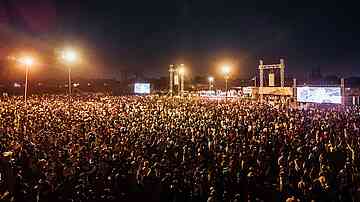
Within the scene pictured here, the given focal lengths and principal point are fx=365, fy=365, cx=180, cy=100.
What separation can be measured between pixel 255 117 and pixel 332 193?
48.4 feet

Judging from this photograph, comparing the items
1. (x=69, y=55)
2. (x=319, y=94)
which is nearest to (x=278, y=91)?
(x=319, y=94)

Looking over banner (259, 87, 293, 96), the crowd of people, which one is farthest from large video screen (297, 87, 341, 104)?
the crowd of people

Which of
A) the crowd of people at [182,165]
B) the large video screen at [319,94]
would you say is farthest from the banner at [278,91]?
the crowd of people at [182,165]

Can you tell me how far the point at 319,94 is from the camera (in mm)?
31344

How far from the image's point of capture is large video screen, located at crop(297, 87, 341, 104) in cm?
2941

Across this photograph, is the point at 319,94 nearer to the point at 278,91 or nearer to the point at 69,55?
the point at 278,91

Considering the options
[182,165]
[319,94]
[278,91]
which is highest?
[278,91]

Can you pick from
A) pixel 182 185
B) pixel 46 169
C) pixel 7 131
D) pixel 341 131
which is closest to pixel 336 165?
pixel 182 185

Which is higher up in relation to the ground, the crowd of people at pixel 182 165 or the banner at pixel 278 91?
the banner at pixel 278 91

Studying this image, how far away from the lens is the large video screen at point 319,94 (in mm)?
29406

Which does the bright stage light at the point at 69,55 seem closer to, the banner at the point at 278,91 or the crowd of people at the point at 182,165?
Answer: the crowd of people at the point at 182,165

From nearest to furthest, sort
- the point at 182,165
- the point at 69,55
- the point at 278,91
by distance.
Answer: the point at 182,165, the point at 69,55, the point at 278,91

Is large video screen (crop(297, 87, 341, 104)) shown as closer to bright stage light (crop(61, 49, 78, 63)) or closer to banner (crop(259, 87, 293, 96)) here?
banner (crop(259, 87, 293, 96))

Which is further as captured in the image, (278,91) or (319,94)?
(278,91)
